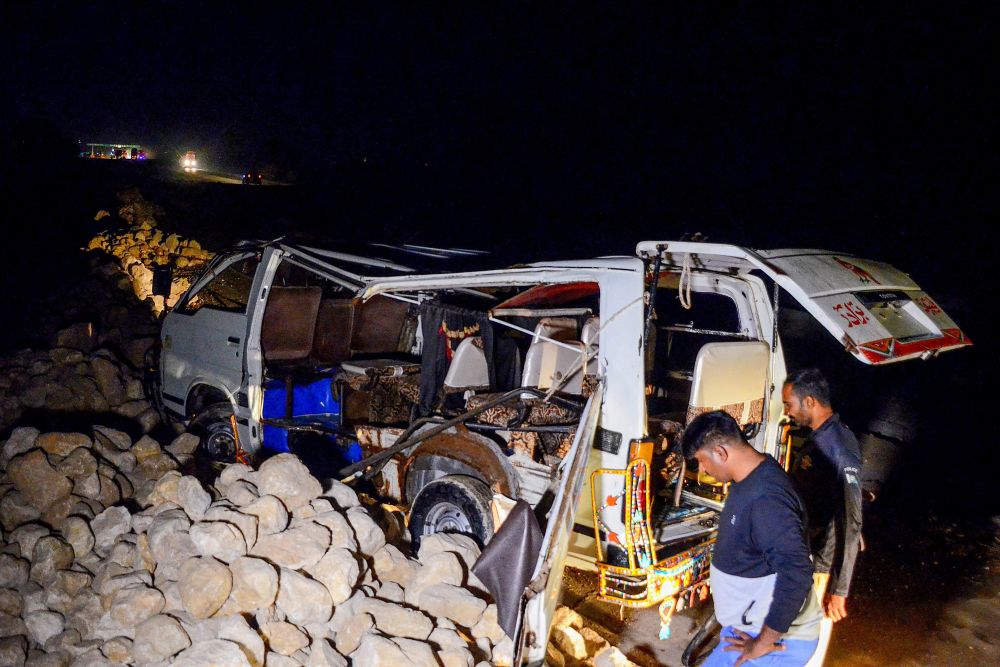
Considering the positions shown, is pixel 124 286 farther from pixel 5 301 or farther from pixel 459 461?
pixel 459 461

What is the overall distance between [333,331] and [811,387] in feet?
15.3

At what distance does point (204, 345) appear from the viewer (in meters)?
6.39

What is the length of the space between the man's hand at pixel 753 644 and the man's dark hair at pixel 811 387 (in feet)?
4.91

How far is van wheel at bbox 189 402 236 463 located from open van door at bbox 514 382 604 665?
4.24 m

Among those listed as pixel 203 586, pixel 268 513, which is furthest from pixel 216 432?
pixel 203 586

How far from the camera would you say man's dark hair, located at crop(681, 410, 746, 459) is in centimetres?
255

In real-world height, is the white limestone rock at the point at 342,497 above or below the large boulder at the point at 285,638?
above

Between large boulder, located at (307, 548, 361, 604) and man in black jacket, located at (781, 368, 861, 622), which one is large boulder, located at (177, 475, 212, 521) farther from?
man in black jacket, located at (781, 368, 861, 622)

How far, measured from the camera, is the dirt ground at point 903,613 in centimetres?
428

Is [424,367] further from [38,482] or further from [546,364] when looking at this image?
[38,482]

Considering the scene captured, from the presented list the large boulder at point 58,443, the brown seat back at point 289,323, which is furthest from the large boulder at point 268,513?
the brown seat back at point 289,323

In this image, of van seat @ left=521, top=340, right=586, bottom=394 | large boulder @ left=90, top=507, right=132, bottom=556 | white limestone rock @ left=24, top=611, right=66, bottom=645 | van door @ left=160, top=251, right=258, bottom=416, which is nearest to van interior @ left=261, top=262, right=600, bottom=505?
van seat @ left=521, top=340, right=586, bottom=394

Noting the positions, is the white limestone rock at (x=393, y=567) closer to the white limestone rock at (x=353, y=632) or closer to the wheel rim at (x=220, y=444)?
the white limestone rock at (x=353, y=632)

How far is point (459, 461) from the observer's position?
441cm
